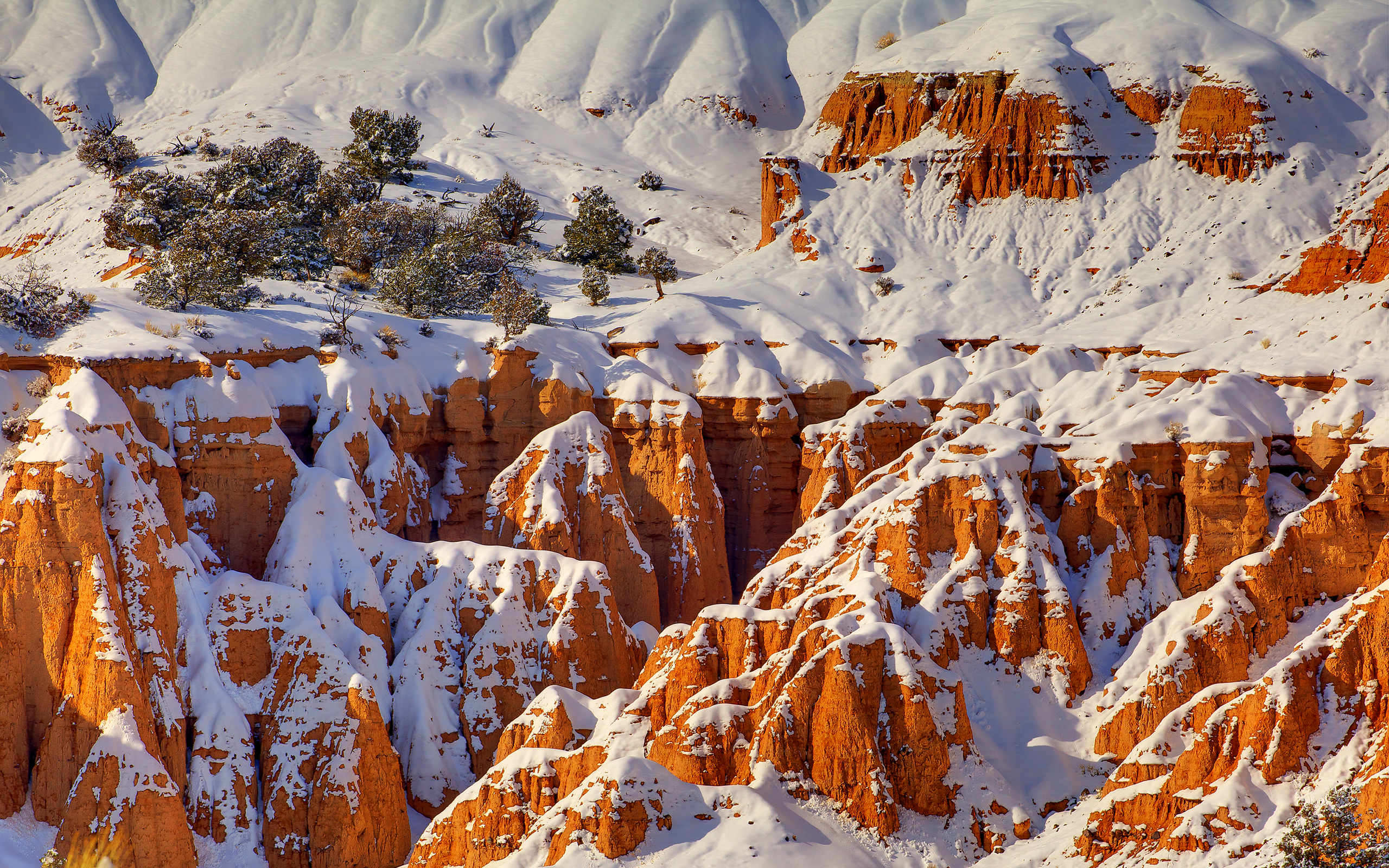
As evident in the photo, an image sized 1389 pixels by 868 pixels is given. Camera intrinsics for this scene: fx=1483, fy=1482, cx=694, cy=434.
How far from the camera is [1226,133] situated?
275ft

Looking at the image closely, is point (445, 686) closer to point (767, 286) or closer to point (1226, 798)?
point (1226, 798)

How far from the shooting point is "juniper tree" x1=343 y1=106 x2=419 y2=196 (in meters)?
93.7

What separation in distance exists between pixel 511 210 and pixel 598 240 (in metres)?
7.07

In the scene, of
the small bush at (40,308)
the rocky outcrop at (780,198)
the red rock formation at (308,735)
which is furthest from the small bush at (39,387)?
the rocky outcrop at (780,198)

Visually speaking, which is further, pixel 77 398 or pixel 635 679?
pixel 635 679

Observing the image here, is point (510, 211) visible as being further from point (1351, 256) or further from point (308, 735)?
point (308, 735)

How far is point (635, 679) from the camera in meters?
→ 54.0

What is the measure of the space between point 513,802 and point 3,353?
913 inches

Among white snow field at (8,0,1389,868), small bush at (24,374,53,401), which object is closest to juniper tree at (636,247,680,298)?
white snow field at (8,0,1389,868)

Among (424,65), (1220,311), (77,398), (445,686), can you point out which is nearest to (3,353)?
(77,398)

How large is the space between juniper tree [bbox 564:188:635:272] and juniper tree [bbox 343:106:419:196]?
14.3 meters

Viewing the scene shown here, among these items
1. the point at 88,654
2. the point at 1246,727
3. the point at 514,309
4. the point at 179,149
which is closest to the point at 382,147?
the point at 179,149

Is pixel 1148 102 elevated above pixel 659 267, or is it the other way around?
pixel 1148 102

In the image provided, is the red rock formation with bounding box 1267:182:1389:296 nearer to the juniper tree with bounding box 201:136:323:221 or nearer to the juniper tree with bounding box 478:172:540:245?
the juniper tree with bounding box 478:172:540:245
